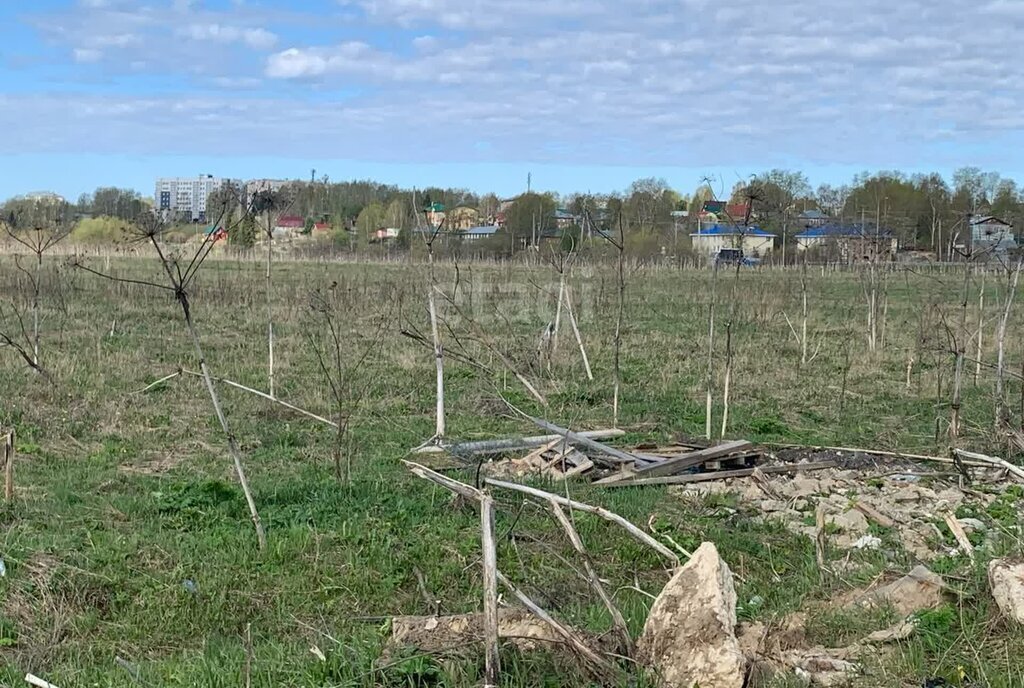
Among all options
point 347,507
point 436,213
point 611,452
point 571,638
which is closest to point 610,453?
point 611,452

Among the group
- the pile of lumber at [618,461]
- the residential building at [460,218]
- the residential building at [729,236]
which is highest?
the residential building at [460,218]

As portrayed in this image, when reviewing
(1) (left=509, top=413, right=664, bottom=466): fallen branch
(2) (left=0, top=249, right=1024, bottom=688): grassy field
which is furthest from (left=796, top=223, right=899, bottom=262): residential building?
(1) (left=509, top=413, right=664, bottom=466): fallen branch

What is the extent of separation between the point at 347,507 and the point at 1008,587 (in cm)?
402

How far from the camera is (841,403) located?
1130 centimetres

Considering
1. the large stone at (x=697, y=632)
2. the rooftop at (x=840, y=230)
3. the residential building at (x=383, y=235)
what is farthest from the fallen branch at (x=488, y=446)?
the residential building at (x=383, y=235)

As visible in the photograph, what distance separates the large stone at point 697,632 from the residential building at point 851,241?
13.5m

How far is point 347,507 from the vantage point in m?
6.31

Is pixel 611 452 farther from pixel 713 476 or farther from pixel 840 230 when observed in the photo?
pixel 840 230

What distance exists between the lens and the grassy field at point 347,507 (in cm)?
400

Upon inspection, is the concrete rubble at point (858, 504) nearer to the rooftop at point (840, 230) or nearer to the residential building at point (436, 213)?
the residential building at point (436, 213)

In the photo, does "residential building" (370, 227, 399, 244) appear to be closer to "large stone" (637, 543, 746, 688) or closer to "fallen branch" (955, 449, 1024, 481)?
"fallen branch" (955, 449, 1024, 481)

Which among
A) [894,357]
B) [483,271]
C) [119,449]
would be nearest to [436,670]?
[119,449]

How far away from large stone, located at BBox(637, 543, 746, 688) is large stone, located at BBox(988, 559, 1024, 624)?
1.02 metres

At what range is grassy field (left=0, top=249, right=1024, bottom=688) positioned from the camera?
13.1ft
